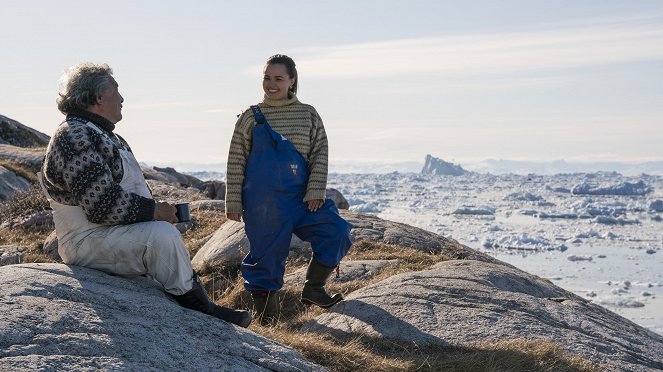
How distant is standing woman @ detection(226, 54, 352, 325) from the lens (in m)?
5.73

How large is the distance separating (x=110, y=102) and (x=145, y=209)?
0.63 metres

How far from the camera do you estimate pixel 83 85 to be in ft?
14.7

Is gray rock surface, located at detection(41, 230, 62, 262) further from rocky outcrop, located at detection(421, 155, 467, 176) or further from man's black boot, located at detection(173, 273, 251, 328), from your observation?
rocky outcrop, located at detection(421, 155, 467, 176)

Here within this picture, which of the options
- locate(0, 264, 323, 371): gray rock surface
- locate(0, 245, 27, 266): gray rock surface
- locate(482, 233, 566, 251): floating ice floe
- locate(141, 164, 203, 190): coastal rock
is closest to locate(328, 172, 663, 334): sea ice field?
locate(482, 233, 566, 251): floating ice floe

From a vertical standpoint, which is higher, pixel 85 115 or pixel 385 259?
pixel 85 115

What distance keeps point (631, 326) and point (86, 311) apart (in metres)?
4.68

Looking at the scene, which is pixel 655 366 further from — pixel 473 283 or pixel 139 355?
pixel 139 355

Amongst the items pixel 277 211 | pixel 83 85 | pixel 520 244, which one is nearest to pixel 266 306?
pixel 277 211

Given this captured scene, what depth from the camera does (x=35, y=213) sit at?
409 inches

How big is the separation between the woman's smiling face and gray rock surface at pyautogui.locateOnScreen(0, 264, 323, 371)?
1841 millimetres

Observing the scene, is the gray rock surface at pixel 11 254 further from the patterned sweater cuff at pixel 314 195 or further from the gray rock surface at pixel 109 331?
the gray rock surface at pixel 109 331

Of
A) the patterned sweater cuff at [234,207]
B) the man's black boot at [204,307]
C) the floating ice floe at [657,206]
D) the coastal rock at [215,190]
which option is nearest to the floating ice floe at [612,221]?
the floating ice floe at [657,206]

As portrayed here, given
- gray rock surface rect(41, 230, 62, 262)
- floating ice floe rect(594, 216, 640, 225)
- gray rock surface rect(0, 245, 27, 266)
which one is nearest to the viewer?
gray rock surface rect(0, 245, 27, 266)

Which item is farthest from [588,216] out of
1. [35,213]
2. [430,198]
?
[35,213]
